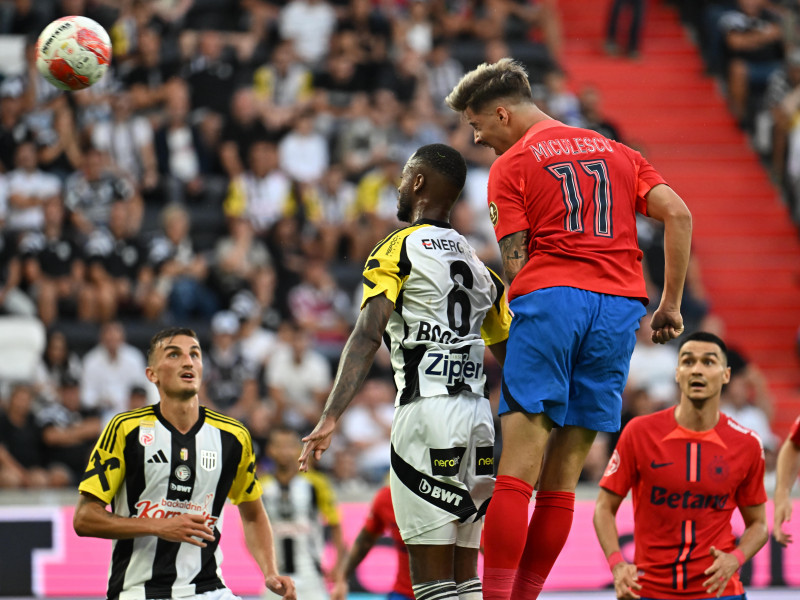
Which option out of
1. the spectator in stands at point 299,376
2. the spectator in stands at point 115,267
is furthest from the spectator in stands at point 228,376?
the spectator in stands at point 115,267

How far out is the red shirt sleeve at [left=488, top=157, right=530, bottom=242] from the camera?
18.3ft

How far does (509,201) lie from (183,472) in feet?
8.04

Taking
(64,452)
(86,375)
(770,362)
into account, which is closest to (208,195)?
(86,375)

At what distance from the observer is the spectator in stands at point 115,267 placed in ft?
45.7

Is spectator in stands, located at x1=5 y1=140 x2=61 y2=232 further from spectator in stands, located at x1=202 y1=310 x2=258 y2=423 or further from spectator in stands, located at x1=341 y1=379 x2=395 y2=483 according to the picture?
spectator in stands, located at x1=341 y1=379 x2=395 y2=483

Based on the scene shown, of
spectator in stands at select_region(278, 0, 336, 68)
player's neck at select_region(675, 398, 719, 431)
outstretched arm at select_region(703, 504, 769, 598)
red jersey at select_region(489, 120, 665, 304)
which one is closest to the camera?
red jersey at select_region(489, 120, 665, 304)

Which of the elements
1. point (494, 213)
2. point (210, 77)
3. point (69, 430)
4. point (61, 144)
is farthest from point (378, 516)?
point (210, 77)

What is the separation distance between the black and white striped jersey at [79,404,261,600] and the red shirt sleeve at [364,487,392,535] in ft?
6.86

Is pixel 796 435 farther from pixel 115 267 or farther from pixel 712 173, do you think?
pixel 712 173

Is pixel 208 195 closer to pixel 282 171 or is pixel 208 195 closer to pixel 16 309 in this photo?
pixel 282 171

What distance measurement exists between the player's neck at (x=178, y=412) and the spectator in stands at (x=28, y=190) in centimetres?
860

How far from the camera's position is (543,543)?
221 inches

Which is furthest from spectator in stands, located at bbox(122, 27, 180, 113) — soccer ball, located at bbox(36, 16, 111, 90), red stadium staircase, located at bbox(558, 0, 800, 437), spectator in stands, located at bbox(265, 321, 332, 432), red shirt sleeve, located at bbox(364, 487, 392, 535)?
red shirt sleeve, located at bbox(364, 487, 392, 535)

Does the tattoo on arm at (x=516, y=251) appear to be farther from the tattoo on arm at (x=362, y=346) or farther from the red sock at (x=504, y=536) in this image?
the red sock at (x=504, y=536)
